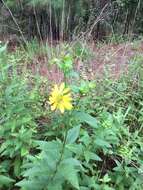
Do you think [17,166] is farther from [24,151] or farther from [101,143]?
[101,143]

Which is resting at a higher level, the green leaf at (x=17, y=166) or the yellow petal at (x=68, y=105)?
the yellow petal at (x=68, y=105)

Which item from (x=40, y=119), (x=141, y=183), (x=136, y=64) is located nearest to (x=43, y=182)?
(x=141, y=183)

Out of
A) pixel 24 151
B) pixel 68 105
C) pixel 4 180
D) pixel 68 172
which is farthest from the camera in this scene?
pixel 24 151

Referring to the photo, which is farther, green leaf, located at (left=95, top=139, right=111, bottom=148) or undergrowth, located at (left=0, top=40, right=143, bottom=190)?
green leaf, located at (left=95, top=139, right=111, bottom=148)

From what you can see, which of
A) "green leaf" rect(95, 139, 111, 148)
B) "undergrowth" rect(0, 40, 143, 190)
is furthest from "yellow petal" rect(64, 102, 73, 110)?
"green leaf" rect(95, 139, 111, 148)

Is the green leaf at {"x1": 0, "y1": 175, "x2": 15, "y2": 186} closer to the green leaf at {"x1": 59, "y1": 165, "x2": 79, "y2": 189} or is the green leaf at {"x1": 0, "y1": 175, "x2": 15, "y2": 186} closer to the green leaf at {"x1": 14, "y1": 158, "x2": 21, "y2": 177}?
the green leaf at {"x1": 14, "y1": 158, "x2": 21, "y2": 177}

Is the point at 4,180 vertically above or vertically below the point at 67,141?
below

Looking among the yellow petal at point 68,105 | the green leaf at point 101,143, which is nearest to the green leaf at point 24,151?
the green leaf at point 101,143

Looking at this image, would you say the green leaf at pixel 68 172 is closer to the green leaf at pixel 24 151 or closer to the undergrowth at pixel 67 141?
the undergrowth at pixel 67 141

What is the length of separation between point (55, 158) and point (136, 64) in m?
2.20

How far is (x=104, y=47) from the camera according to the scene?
5.32m

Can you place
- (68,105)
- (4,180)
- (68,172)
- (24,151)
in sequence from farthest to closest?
1. (24,151)
2. (4,180)
3. (68,172)
4. (68,105)

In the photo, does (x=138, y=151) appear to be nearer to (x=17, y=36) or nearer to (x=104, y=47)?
(x=104, y=47)

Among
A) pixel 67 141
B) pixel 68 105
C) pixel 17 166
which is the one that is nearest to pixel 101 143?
pixel 67 141
